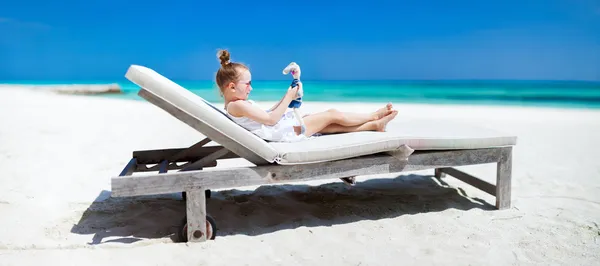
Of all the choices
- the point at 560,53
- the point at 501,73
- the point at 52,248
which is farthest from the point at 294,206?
the point at 501,73

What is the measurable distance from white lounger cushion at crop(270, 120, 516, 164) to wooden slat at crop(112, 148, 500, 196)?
0.33 ft

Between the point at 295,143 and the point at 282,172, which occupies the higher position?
the point at 295,143

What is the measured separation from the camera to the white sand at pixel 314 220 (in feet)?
9.29

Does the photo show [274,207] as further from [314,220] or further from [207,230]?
[207,230]

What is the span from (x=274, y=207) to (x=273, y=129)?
32.2 inches

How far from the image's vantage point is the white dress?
3.30 m

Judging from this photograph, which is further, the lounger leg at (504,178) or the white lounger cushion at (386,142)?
the lounger leg at (504,178)

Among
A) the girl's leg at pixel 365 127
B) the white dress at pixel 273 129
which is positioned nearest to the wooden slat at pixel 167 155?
the white dress at pixel 273 129

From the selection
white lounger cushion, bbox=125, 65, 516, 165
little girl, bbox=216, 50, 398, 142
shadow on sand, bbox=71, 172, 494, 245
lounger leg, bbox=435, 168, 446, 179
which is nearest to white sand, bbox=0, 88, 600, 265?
shadow on sand, bbox=71, 172, 494, 245

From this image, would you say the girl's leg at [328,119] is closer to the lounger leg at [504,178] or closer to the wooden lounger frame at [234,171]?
the wooden lounger frame at [234,171]

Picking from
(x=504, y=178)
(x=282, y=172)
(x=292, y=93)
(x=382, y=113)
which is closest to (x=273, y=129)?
(x=292, y=93)

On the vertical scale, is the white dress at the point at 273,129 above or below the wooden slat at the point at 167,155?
above

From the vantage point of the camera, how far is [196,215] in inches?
116

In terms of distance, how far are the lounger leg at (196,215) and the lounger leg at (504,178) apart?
2.39 meters
